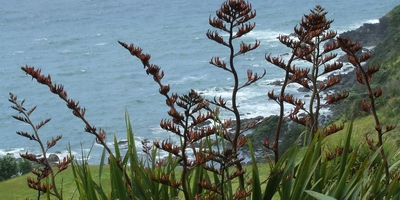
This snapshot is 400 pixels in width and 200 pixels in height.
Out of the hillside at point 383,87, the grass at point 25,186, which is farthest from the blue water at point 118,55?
the hillside at point 383,87

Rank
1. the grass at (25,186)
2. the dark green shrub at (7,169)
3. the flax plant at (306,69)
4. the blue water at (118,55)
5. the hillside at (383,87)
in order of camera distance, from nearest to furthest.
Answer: the flax plant at (306,69), the grass at (25,186), the hillside at (383,87), the dark green shrub at (7,169), the blue water at (118,55)

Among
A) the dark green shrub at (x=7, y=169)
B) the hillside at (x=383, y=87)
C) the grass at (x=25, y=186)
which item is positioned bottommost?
the dark green shrub at (x=7, y=169)

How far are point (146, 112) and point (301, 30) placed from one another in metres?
36.3

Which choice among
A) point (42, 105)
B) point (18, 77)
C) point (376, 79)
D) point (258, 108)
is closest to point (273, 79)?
point (258, 108)

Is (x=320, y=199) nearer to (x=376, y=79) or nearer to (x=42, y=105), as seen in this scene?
(x=376, y=79)

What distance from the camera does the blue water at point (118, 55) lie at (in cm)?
3841

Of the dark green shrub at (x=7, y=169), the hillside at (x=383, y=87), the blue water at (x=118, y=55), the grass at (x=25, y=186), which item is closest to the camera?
the grass at (x=25, y=186)

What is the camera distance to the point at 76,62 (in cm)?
5575

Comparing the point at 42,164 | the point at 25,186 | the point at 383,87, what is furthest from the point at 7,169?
the point at 42,164

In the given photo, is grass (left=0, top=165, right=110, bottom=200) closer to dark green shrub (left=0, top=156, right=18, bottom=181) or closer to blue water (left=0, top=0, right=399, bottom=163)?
blue water (left=0, top=0, right=399, bottom=163)

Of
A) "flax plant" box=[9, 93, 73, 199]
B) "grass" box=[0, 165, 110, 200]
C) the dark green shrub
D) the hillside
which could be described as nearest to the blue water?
"grass" box=[0, 165, 110, 200]

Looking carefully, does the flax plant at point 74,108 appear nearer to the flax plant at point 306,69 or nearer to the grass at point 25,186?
the flax plant at point 306,69

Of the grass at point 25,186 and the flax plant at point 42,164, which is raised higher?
the flax plant at point 42,164

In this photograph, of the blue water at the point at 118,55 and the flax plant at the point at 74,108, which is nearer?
the flax plant at the point at 74,108
